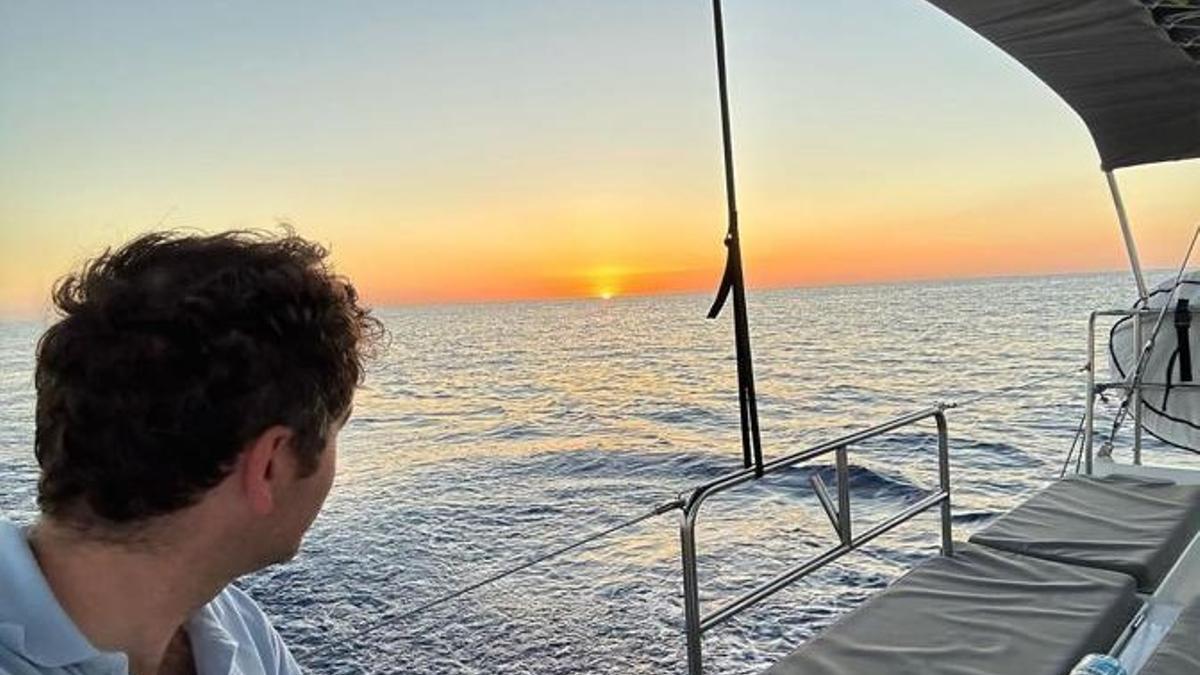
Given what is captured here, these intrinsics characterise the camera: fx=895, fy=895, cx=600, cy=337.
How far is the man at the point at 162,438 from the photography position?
0.75 meters

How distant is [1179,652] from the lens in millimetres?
1844

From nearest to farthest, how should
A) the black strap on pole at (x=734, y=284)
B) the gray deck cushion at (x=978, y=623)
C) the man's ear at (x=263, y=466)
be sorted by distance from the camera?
1. the man's ear at (x=263, y=466)
2. the black strap on pole at (x=734, y=284)
3. the gray deck cushion at (x=978, y=623)

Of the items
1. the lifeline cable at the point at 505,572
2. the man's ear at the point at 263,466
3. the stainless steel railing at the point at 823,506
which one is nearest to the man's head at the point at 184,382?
the man's ear at the point at 263,466

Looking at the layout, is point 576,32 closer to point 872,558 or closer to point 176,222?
point 872,558

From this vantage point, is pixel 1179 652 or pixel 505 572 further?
pixel 505 572

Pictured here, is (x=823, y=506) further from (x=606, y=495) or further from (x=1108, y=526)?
(x=606, y=495)

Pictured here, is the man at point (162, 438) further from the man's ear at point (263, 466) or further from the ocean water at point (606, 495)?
the ocean water at point (606, 495)

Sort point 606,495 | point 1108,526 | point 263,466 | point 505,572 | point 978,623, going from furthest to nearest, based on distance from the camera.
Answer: point 606,495, point 1108,526, point 978,623, point 505,572, point 263,466

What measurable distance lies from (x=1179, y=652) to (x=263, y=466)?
1.89 m

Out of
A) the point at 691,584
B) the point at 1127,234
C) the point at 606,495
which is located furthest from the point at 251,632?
the point at 606,495

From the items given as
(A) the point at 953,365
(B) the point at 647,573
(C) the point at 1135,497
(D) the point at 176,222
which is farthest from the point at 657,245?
(A) the point at 953,365

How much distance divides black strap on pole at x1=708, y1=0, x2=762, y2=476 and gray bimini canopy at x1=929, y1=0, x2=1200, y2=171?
38.4 inches

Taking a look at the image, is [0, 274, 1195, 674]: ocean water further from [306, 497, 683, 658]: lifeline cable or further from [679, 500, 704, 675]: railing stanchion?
[679, 500, 704, 675]: railing stanchion

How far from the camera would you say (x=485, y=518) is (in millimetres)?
9750
